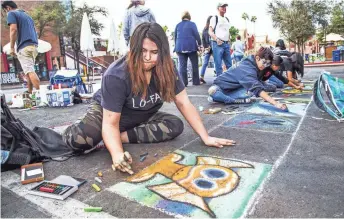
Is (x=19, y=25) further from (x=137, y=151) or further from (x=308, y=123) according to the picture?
(x=308, y=123)

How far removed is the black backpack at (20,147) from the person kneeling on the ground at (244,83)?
249 centimetres

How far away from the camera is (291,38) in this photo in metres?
25.0

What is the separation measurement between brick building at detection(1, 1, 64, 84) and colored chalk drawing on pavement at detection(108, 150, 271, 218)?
22.8m

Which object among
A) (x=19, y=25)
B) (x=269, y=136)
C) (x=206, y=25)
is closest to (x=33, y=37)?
(x=19, y=25)

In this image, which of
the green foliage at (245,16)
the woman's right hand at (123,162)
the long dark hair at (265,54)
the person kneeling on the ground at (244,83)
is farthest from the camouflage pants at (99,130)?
the green foliage at (245,16)

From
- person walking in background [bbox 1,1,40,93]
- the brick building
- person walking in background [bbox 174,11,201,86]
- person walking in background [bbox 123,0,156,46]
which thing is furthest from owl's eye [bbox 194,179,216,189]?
the brick building

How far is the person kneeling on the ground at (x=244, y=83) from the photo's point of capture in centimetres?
387

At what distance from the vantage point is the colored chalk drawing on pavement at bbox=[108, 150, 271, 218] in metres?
1.58

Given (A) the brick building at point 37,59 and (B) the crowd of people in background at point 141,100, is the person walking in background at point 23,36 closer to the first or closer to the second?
(B) the crowd of people in background at point 141,100

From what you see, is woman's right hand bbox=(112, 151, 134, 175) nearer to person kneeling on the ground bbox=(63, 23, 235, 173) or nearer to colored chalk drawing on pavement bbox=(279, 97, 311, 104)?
person kneeling on the ground bbox=(63, 23, 235, 173)

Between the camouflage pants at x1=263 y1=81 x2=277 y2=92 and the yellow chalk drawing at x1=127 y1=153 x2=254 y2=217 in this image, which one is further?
the camouflage pants at x1=263 y1=81 x2=277 y2=92

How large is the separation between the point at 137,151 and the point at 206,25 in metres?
5.83

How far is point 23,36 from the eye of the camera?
17.8 ft

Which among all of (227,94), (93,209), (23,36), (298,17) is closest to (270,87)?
(227,94)
